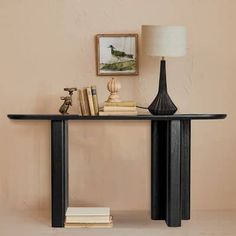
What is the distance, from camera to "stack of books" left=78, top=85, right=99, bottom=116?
11.6 ft

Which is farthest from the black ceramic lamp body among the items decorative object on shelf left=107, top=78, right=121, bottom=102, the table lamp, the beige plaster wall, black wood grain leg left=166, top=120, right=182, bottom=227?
the beige plaster wall

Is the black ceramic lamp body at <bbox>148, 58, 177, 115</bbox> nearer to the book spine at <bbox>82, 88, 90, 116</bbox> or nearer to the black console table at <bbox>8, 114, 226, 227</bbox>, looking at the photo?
the black console table at <bbox>8, 114, 226, 227</bbox>

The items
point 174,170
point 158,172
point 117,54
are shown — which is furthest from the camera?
point 117,54

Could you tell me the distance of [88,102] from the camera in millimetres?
3557

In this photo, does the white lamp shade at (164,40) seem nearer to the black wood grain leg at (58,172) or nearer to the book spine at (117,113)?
the book spine at (117,113)

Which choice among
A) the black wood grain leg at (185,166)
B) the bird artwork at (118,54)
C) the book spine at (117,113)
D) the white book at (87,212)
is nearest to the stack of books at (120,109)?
the book spine at (117,113)

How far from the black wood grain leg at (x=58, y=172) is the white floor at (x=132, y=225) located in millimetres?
Answer: 97

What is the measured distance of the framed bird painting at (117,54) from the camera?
154 inches

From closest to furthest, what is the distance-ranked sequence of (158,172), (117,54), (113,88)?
(113,88) → (158,172) → (117,54)

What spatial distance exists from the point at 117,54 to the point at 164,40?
1.63 ft

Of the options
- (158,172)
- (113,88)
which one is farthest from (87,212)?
(113,88)

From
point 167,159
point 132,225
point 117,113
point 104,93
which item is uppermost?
point 104,93

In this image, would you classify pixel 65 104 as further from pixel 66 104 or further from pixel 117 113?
pixel 117 113
